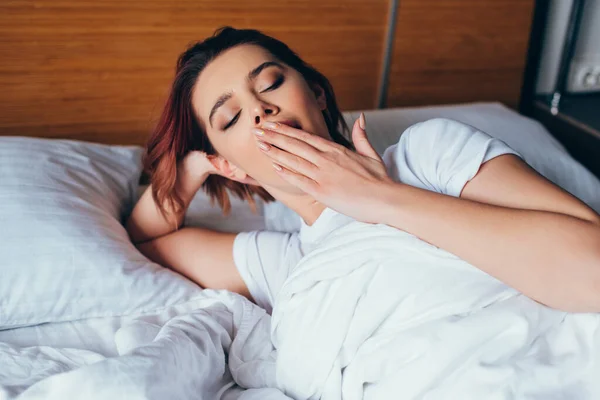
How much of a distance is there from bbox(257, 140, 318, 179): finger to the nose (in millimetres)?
66

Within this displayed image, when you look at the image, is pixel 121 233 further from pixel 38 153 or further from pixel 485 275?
pixel 485 275

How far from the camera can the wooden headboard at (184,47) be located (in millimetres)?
1597

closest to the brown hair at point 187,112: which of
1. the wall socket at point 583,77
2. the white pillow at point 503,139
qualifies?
the white pillow at point 503,139

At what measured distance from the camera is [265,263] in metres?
1.34

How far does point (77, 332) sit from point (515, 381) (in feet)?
2.77

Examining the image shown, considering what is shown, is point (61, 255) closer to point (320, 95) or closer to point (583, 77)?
point (320, 95)

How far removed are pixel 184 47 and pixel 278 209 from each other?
0.55 meters

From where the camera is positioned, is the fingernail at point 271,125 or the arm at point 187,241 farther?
the arm at point 187,241

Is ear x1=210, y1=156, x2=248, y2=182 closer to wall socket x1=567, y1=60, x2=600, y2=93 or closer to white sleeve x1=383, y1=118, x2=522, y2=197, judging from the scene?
white sleeve x1=383, y1=118, x2=522, y2=197

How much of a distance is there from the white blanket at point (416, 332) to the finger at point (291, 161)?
14 centimetres

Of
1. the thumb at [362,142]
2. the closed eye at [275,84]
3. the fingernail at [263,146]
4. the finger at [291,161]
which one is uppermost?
the closed eye at [275,84]

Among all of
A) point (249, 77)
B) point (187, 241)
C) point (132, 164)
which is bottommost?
point (187, 241)

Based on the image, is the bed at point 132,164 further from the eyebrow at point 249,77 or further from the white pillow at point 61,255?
the eyebrow at point 249,77

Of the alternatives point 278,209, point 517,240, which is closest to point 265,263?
Answer: point 278,209
